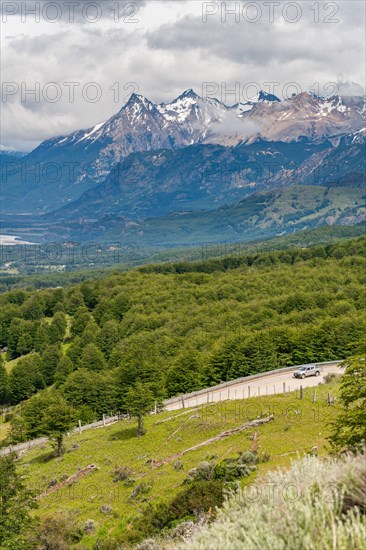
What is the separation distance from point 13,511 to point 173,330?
100952 mm

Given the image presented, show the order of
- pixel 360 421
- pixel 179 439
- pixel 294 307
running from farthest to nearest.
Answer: pixel 294 307 → pixel 179 439 → pixel 360 421

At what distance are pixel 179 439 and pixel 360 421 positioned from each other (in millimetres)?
20775

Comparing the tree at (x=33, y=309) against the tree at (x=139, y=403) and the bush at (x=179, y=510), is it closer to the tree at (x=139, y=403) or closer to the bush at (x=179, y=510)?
the tree at (x=139, y=403)

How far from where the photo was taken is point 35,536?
2831 centimetres

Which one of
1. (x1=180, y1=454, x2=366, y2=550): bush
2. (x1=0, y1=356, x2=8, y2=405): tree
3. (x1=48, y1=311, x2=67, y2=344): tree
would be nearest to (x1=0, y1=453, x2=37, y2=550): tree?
(x1=180, y1=454, x2=366, y2=550): bush

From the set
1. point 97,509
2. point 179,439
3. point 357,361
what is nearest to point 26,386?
point 179,439

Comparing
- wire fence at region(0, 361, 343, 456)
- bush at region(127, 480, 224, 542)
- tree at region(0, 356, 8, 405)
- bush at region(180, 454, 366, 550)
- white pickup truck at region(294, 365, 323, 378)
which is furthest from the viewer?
tree at region(0, 356, 8, 405)

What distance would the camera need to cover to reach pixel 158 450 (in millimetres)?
42344

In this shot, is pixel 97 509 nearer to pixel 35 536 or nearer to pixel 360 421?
pixel 35 536

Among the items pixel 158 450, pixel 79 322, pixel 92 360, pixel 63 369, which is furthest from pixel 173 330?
pixel 158 450

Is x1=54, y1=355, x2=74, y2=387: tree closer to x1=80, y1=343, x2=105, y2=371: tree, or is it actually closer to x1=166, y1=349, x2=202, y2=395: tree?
x1=80, y1=343, x2=105, y2=371: tree

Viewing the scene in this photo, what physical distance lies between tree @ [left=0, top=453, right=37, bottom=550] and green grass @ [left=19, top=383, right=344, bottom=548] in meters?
2.96

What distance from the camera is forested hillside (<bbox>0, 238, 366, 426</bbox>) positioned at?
76.9 meters

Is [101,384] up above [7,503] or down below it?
below
